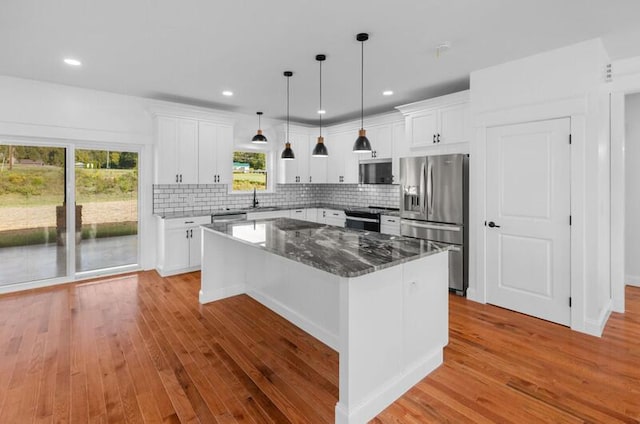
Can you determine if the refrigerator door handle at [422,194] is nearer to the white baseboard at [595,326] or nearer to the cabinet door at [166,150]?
the white baseboard at [595,326]

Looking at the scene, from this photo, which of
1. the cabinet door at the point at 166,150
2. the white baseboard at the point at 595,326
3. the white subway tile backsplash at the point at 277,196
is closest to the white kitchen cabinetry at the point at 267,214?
the white subway tile backsplash at the point at 277,196

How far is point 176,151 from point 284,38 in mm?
2999

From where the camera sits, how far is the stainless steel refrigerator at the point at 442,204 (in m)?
4.07

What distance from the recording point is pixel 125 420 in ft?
6.45

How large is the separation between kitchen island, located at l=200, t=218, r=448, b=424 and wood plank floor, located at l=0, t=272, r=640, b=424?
5.8 inches

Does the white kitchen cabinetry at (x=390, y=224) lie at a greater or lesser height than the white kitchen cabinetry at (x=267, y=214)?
lesser

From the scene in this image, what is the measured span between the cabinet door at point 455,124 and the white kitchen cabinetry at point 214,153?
3490mm

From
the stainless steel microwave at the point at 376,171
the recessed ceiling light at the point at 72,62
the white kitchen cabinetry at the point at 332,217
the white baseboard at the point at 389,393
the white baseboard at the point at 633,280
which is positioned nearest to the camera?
the white baseboard at the point at 389,393

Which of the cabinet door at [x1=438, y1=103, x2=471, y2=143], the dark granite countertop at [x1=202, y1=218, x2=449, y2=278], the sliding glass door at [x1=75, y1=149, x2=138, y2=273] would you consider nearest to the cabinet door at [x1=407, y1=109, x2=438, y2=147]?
the cabinet door at [x1=438, y1=103, x2=471, y2=143]

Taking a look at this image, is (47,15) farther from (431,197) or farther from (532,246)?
(532,246)

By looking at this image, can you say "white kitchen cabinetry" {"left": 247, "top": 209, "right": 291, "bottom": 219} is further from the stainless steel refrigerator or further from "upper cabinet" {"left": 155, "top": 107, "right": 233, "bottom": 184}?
the stainless steel refrigerator

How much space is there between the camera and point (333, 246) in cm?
249

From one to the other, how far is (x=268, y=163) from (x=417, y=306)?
16.5 feet

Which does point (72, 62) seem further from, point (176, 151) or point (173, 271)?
point (173, 271)
